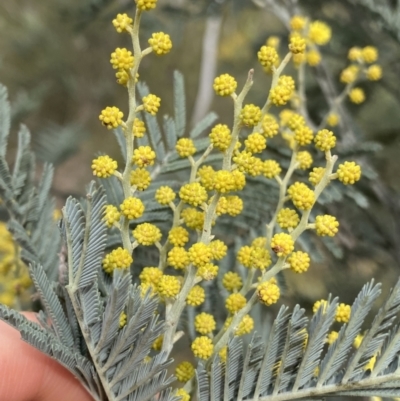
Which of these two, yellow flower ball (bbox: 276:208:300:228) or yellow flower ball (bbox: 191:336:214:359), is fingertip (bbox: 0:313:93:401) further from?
yellow flower ball (bbox: 276:208:300:228)

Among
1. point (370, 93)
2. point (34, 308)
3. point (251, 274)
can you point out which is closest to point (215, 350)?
point (251, 274)

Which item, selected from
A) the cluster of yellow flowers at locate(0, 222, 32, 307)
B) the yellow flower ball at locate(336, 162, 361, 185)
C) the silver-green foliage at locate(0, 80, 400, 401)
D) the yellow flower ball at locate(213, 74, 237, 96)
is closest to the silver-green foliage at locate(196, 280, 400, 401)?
the silver-green foliage at locate(0, 80, 400, 401)

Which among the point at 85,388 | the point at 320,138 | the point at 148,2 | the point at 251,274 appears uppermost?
the point at 148,2

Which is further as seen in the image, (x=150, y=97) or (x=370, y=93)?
(x=370, y=93)

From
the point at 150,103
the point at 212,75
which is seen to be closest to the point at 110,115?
the point at 150,103

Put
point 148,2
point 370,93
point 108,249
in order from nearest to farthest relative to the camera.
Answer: point 148,2 < point 108,249 < point 370,93

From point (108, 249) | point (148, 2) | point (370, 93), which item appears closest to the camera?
point (148, 2)

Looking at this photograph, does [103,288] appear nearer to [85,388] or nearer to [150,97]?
[85,388]

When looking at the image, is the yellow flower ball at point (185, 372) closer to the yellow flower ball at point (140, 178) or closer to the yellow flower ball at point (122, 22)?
the yellow flower ball at point (140, 178)
